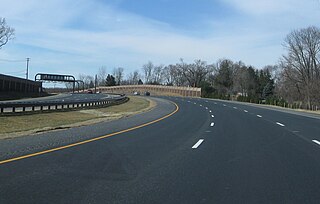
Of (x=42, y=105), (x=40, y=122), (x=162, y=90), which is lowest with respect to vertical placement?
(x=40, y=122)

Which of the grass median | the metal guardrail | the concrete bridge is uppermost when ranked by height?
the concrete bridge

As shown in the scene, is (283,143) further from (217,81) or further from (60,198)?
(217,81)

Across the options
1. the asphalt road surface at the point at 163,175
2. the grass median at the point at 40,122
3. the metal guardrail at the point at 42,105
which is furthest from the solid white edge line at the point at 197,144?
the metal guardrail at the point at 42,105

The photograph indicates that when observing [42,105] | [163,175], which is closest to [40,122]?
[42,105]

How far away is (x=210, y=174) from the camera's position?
860cm

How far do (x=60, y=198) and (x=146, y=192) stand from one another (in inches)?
55.8

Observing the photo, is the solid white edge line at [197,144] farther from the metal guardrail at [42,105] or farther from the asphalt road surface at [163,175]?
the metal guardrail at [42,105]

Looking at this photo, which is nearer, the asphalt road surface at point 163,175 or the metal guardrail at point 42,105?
the asphalt road surface at point 163,175

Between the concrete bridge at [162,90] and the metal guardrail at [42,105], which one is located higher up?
the concrete bridge at [162,90]

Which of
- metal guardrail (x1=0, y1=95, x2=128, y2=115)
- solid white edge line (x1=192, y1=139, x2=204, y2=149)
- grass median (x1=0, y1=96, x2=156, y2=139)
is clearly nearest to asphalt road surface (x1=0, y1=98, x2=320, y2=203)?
solid white edge line (x1=192, y1=139, x2=204, y2=149)

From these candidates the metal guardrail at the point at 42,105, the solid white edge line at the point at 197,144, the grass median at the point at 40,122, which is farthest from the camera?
the metal guardrail at the point at 42,105

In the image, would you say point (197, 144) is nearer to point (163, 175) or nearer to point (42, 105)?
point (163, 175)

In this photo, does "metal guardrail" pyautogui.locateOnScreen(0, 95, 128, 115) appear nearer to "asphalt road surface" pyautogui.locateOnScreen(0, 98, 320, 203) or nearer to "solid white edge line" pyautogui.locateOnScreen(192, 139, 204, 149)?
"solid white edge line" pyautogui.locateOnScreen(192, 139, 204, 149)

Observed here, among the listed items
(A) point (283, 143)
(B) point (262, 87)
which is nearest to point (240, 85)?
(B) point (262, 87)
